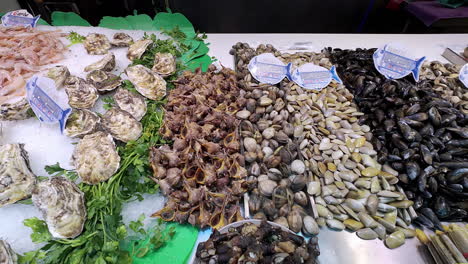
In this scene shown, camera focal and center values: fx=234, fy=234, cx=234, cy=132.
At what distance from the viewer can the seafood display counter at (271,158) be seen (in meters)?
1.17

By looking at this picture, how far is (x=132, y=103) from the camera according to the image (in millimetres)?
1656

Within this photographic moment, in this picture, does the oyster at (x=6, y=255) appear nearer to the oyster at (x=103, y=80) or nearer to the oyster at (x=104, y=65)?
the oyster at (x=103, y=80)

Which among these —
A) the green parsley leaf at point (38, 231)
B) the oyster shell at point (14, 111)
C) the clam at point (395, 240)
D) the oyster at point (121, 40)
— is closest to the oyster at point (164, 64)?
the oyster at point (121, 40)

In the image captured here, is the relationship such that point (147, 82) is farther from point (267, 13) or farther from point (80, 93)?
point (267, 13)

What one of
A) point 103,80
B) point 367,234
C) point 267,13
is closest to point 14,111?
point 103,80

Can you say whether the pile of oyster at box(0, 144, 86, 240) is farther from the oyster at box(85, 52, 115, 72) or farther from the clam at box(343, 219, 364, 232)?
the clam at box(343, 219, 364, 232)

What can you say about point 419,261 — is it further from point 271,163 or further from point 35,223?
point 35,223

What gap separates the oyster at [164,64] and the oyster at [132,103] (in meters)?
0.37

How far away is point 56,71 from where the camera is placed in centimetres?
188

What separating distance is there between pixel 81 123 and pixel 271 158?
1233mm

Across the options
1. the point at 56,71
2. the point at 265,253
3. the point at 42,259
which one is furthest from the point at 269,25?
the point at 42,259

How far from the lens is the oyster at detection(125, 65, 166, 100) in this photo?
5.85 feet

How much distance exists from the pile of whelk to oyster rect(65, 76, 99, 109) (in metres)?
1.11

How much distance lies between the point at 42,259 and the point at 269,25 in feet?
11.9
